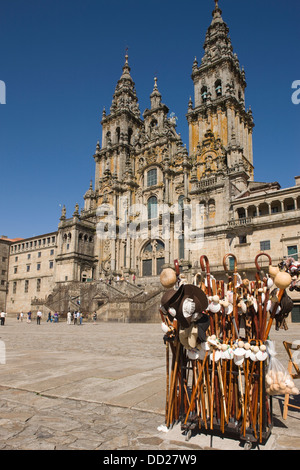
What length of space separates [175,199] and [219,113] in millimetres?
11989

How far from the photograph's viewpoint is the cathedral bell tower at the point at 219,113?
125ft

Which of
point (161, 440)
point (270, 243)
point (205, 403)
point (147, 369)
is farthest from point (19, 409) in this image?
point (270, 243)

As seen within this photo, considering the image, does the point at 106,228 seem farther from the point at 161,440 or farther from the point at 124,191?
the point at 161,440

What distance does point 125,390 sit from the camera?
17.1ft

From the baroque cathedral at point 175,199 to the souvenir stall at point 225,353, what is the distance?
26.7m

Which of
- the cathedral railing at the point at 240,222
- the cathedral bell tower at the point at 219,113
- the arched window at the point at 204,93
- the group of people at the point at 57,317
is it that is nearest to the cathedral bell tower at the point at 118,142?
the cathedral bell tower at the point at 219,113

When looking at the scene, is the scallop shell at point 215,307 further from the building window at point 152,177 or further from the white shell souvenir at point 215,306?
the building window at point 152,177

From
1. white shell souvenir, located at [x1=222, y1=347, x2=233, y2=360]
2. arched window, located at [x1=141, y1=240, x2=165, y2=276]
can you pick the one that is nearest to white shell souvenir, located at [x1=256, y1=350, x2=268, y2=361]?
white shell souvenir, located at [x1=222, y1=347, x2=233, y2=360]

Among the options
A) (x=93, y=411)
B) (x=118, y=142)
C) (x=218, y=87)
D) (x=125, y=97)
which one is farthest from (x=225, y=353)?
(x=125, y=97)

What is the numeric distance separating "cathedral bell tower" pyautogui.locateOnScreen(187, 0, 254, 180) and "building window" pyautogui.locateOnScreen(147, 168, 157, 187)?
667cm

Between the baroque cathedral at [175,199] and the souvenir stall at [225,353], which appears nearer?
the souvenir stall at [225,353]

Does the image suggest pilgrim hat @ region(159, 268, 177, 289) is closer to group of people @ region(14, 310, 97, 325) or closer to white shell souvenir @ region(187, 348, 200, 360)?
white shell souvenir @ region(187, 348, 200, 360)

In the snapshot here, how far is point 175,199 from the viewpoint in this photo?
42.2 m

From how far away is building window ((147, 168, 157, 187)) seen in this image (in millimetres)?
45575
